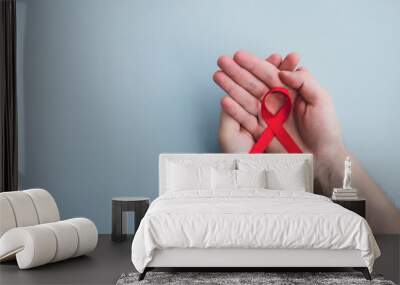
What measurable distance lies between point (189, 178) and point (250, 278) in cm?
187

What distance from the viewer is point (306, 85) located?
6.95 metres

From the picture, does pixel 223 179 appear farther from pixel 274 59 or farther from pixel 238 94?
pixel 274 59

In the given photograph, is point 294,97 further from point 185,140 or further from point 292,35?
point 185,140

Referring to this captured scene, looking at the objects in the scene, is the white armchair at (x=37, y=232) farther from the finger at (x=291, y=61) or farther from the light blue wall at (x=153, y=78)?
the finger at (x=291, y=61)

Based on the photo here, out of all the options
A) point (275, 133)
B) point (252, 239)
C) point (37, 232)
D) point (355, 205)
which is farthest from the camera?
point (275, 133)

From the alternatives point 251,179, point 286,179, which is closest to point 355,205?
point 286,179

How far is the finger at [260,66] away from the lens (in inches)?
273

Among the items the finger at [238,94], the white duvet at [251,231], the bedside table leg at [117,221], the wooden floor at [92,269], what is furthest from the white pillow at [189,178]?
the white duvet at [251,231]

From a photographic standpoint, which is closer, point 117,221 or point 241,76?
point 117,221

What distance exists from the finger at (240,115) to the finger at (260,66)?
0.39 metres

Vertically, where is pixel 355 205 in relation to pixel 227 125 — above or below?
below

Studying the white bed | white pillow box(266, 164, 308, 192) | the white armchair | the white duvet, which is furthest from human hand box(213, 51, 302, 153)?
the white duvet

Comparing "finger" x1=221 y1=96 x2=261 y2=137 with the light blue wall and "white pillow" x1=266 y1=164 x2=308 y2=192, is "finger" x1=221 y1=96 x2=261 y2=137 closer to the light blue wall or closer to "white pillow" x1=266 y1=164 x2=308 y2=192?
the light blue wall

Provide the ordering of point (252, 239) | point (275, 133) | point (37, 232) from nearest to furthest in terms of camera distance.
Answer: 1. point (252, 239)
2. point (37, 232)
3. point (275, 133)
